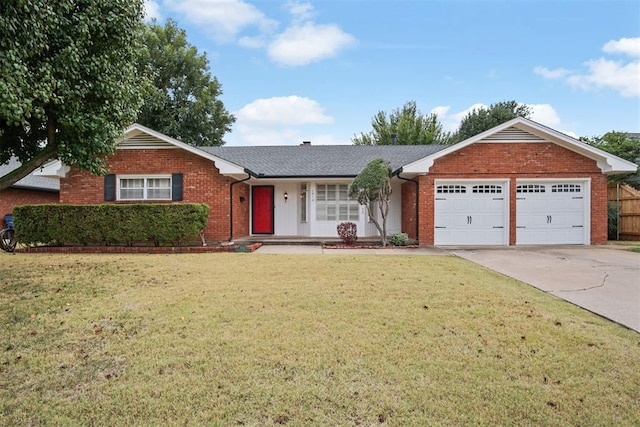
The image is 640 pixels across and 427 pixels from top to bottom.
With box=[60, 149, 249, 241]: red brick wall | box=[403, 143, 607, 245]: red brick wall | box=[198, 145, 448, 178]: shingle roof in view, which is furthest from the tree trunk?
box=[403, 143, 607, 245]: red brick wall

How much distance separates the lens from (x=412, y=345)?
3537 millimetres

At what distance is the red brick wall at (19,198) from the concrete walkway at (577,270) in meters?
14.2

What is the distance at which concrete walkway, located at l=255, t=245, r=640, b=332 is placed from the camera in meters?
4.98

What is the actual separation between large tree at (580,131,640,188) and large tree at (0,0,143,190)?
65.5 ft

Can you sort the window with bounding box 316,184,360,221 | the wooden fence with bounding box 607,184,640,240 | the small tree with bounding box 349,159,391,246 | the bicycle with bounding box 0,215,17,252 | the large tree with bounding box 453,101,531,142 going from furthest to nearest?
1. the large tree with bounding box 453,101,531,142
2. the window with bounding box 316,184,360,221
3. the wooden fence with bounding box 607,184,640,240
4. the small tree with bounding box 349,159,391,246
5. the bicycle with bounding box 0,215,17,252

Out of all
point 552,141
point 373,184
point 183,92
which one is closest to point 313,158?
point 373,184

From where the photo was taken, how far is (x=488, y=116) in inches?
1112

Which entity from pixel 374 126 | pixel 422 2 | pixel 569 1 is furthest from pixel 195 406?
pixel 374 126

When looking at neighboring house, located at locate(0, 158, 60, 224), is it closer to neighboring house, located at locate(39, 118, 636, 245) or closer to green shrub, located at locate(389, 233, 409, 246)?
neighboring house, located at locate(39, 118, 636, 245)

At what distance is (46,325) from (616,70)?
71.3ft

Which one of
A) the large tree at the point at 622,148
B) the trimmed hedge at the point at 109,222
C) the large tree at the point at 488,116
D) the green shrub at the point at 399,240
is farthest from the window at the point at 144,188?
the large tree at the point at 488,116

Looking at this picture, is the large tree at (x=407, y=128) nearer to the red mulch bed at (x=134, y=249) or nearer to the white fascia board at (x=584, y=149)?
the white fascia board at (x=584, y=149)

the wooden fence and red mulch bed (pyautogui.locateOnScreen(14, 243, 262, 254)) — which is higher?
the wooden fence

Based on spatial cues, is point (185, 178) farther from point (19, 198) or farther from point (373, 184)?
point (19, 198)
